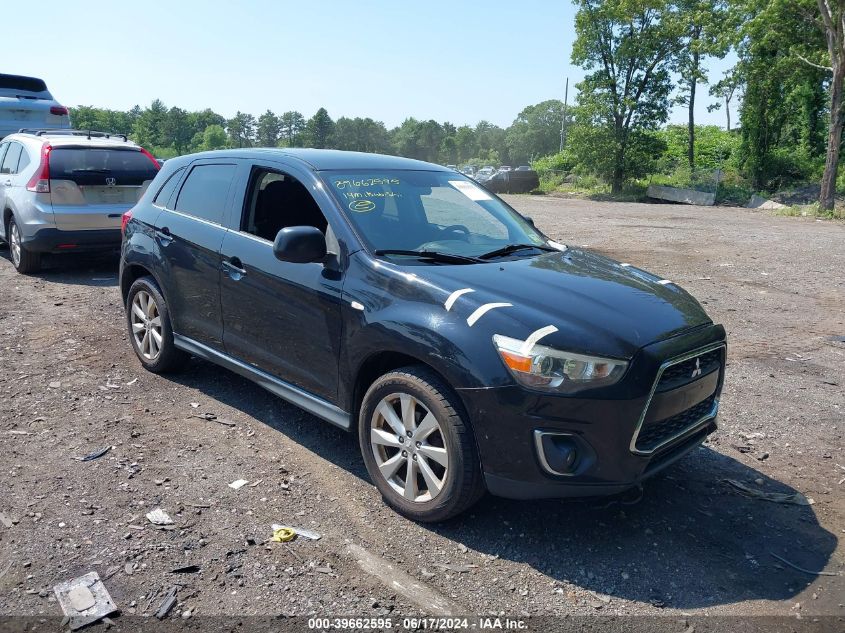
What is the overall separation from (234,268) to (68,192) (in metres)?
5.58

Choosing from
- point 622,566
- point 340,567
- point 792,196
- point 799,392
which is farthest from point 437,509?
point 792,196

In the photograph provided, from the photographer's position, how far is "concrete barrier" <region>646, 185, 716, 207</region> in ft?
100

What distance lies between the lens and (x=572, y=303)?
3352 millimetres

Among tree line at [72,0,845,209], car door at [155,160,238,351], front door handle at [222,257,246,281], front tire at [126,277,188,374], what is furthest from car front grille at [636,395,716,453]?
tree line at [72,0,845,209]

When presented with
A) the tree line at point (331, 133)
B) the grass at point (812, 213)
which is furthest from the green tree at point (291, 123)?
the grass at point (812, 213)

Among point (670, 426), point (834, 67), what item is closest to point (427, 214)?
point (670, 426)

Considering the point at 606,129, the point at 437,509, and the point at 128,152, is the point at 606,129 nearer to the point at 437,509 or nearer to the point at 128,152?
the point at 128,152

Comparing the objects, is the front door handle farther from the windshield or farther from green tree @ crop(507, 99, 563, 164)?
green tree @ crop(507, 99, 563, 164)

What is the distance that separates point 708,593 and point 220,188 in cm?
386

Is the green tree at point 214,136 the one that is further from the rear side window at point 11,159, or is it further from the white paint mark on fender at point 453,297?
the white paint mark on fender at point 453,297

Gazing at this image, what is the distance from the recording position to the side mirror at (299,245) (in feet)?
12.1

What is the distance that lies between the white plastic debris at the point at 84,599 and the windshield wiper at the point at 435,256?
81.7 inches

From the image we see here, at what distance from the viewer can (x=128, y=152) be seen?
9328mm

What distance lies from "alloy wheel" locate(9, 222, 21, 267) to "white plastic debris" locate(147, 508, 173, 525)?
7063 millimetres
